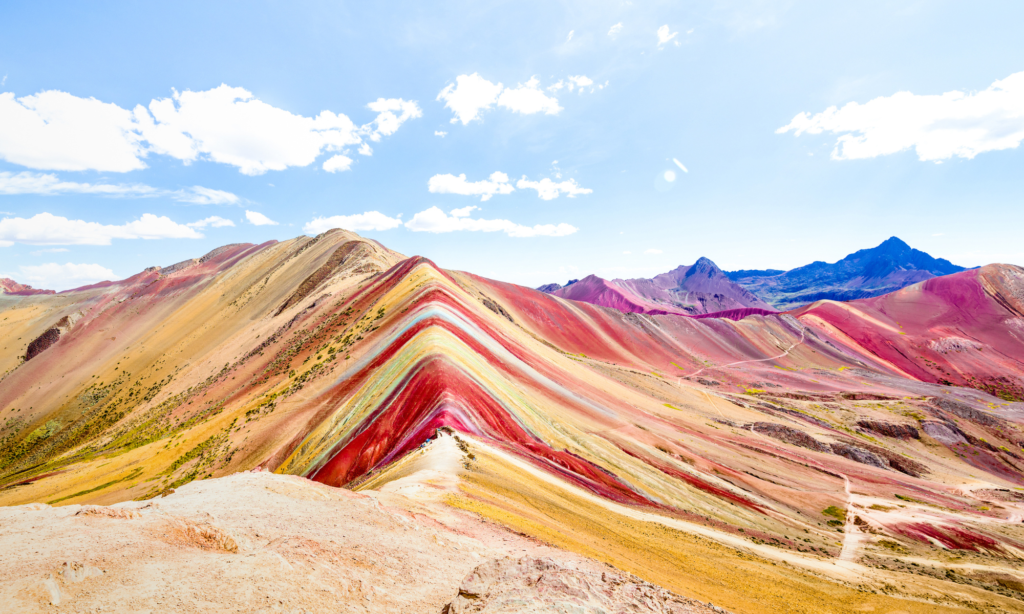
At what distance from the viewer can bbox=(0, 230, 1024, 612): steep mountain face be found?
15.9 metres

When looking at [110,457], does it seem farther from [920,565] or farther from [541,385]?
[920,565]

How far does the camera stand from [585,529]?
1466 cm

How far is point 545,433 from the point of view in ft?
78.9

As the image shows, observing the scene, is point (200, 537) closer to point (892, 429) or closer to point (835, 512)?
point (835, 512)

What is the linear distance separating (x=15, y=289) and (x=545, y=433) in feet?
683

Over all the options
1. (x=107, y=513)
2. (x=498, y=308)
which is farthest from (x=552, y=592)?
(x=498, y=308)

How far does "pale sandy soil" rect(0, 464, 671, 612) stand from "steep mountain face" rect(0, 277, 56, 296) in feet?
586

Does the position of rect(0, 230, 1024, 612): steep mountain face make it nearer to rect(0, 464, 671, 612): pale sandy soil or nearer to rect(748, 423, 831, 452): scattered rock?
rect(748, 423, 831, 452): scattered rock

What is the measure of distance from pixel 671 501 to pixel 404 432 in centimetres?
1504

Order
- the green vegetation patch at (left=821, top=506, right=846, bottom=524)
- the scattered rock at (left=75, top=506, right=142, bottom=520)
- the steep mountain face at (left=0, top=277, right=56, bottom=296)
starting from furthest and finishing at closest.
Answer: the steep mountain face at (left=0, top=277, right=56, bottom=296)
the green vegetation patch at (left=821, top=506, right=846, bottom=524)
the scattered rock at (left=75, top=506, right=142, bottom=520)

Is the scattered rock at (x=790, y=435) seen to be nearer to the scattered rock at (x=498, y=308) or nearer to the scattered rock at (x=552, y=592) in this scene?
the scattered rock at (x=498, y=308)

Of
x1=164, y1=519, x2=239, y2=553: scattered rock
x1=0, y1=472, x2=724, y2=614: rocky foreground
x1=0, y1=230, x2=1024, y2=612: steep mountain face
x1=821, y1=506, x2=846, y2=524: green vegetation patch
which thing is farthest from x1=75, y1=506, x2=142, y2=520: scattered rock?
x1=821, y1=506, x2=846, y2=524: green vegetation patch

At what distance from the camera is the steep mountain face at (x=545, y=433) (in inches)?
627

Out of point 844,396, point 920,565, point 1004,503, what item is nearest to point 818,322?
point 844,396
